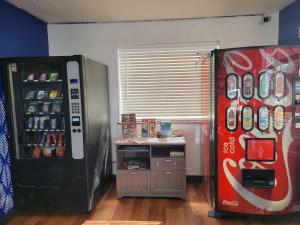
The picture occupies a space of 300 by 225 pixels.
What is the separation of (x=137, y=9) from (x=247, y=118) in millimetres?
1774

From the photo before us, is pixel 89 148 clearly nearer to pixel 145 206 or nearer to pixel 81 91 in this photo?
pixel 81 91

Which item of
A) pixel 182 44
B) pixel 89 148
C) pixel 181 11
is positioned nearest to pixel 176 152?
pixel 89 148

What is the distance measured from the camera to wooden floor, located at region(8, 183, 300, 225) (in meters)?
2.30

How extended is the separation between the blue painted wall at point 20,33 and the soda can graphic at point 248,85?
2.53m

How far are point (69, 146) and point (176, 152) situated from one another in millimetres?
1272

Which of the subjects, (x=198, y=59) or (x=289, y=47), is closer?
(x=289, y=47)

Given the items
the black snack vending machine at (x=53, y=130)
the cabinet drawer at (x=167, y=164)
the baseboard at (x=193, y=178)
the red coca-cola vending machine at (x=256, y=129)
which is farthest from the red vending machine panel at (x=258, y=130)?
the black snack vending machine at (x=53, y=130)

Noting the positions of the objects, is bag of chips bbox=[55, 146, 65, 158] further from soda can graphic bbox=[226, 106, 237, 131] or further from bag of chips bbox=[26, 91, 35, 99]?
soda can graphic bbox=[226, 106, 237, 131]

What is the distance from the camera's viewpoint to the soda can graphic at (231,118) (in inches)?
84.7

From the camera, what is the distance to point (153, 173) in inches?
109

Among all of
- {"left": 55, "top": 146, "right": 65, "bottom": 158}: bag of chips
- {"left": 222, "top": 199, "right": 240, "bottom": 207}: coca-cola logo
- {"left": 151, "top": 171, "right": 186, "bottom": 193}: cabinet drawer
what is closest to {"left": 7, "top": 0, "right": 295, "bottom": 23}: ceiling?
{"left": 55, "top": 146, "right": 65, "bottom": 158}: bag of chips

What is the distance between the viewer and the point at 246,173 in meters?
2.20

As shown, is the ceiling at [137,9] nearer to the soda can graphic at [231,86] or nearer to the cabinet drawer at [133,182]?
the soda can graphic at [231,86]

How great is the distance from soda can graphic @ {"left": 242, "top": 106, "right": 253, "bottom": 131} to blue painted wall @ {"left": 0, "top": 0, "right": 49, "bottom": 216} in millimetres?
2499
